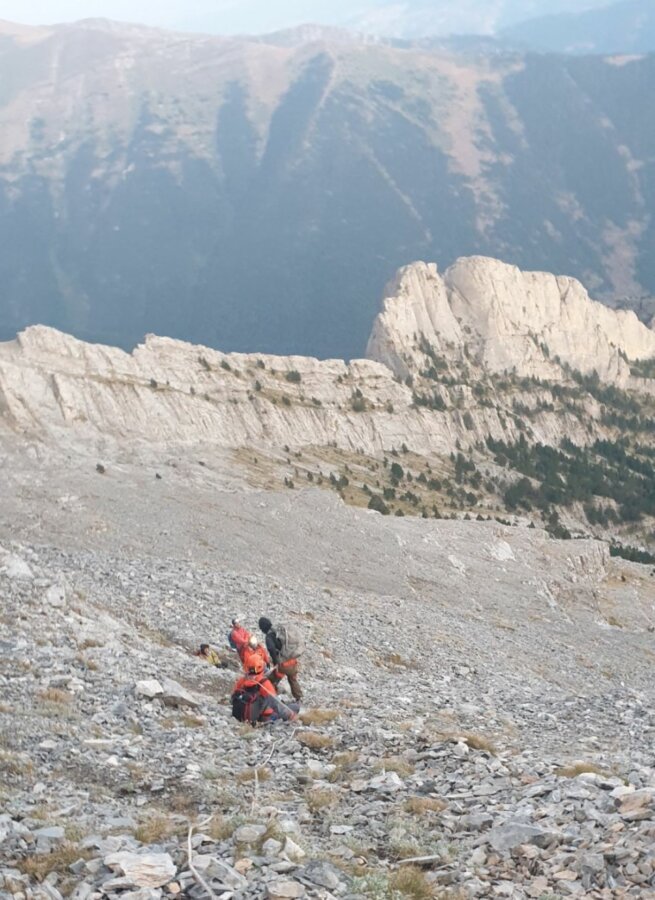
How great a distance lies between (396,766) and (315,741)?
7.25ft

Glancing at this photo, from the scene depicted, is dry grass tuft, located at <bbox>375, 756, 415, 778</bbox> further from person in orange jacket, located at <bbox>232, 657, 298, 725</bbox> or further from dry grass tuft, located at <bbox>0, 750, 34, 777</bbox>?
dry grass tuft, located at <bbox>0, 750, 34, 777</bbox>

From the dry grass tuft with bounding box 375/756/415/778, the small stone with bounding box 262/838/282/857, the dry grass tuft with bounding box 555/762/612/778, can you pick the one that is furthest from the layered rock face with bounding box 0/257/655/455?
the small stone with bounding box 262/838/282/857

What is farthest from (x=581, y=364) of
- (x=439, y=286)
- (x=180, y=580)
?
(x=180, y=580)

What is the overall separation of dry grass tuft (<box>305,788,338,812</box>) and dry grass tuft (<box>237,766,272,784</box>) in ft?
3.87

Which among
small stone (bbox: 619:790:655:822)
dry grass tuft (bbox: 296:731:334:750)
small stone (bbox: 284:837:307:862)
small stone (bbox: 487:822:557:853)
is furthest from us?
dry grass tuft (bbox: 296:731:334:750)

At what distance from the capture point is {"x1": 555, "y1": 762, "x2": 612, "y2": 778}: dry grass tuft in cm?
1598

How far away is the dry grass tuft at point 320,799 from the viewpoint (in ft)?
49.0

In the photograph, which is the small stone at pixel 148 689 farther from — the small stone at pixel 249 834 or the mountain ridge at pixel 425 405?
the mountain ridge at pixel 425 405

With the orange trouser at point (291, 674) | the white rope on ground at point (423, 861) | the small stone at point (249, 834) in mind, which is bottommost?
the orange trouser at point (291, 674)

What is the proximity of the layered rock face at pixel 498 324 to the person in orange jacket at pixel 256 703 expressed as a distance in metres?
109

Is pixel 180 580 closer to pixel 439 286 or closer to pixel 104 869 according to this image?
pixel 104 869

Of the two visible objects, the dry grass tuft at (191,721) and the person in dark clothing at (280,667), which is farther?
the person in dark clothing at (280,667)

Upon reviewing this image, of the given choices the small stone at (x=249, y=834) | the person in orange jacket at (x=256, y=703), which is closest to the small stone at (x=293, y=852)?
the small stone at (x=249, y=834)

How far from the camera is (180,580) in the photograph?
1385 inches
